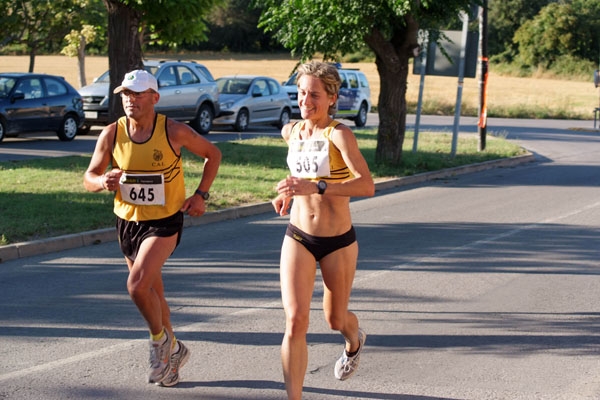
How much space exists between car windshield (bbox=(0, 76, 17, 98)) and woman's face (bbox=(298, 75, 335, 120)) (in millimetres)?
17882

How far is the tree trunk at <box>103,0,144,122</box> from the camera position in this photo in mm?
17844

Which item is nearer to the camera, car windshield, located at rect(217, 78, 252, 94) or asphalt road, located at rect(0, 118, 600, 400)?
asphalt road, located at rect(0, 118, 600, 400)

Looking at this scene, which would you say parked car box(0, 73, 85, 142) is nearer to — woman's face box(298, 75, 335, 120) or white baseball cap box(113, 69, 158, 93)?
white baseball cap box(113, 69, 158, 93)

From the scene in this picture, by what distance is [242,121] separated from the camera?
Result: 92.3 feet

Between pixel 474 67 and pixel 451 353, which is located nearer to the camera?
pixel 451 353

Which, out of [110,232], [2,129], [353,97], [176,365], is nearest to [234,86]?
[353,97]

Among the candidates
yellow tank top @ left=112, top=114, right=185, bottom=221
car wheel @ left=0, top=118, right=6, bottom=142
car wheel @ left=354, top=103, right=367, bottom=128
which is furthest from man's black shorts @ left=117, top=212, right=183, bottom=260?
car wheel @ left=354, top=103, right=367, bottom=128

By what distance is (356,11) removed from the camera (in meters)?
17.4

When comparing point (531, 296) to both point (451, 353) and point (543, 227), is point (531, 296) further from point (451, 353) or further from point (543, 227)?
point (543, 227)

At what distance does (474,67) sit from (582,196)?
6384 mm

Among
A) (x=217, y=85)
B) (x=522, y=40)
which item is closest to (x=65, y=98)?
(x=217, y=85)

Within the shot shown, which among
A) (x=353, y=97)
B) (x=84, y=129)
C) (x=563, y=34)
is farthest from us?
(x=563, y=34)

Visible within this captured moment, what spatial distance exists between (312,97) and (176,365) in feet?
6.15

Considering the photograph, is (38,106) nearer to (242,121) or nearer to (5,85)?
(5,85)
